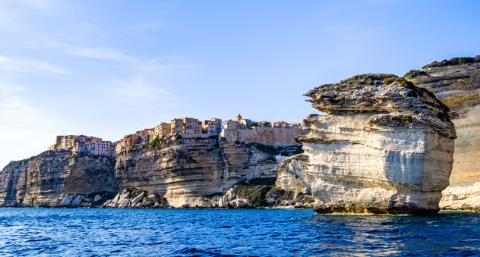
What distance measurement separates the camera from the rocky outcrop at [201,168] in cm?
11844

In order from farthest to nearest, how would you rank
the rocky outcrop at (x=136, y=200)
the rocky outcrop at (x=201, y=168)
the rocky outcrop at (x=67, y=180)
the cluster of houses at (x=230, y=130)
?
the rocky outcrop at (x=67, y=180), the cluster of houses at (x=230, y=130), the rocky outcrop at (x=136, y=200), the rocky outcrop at (x=201, y=168)

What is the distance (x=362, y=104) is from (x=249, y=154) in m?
82.6

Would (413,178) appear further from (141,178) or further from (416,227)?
(141,178)

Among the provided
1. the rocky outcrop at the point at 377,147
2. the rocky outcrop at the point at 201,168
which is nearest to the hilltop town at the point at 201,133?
the rocky outcrop at the point at 201,168

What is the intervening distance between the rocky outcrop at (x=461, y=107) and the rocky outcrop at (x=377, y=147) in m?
19.4

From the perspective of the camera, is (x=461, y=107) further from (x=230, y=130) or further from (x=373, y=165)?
(x=230, y=130)

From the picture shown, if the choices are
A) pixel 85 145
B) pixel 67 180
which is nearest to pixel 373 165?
pixel 67 180

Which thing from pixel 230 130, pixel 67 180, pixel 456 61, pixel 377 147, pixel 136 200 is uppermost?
pixel 456 61

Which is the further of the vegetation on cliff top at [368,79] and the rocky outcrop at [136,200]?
the rocky outcrop at [136,200]

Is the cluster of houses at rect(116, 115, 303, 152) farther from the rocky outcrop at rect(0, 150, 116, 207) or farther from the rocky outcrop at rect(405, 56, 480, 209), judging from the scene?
the rocky outcrop at rect(405, 56, 480, 209)

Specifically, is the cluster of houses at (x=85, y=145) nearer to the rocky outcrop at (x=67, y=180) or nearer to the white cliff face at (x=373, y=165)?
the rocky outcrop at (x=67, y=180)

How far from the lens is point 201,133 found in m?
135

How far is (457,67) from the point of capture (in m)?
71.5

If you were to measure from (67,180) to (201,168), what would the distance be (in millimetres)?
47245
